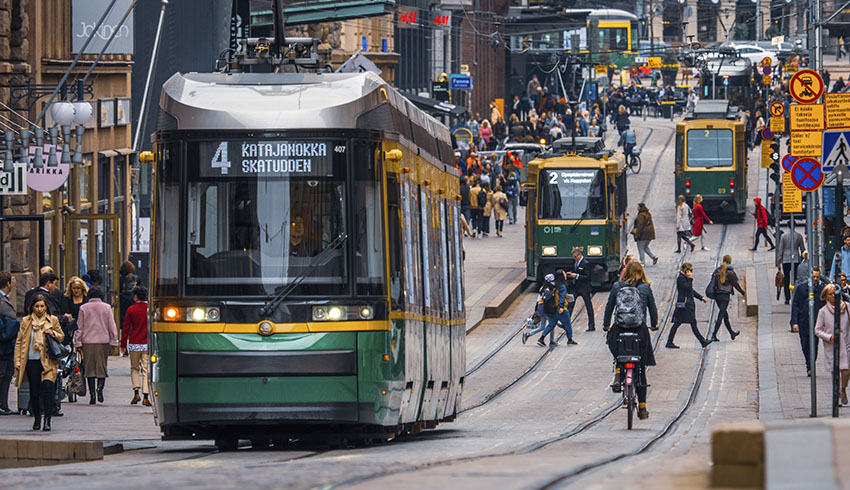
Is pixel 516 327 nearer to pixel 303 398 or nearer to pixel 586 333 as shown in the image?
pixel 586 333

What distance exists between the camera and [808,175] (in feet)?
66.7

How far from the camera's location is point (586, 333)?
109 ft

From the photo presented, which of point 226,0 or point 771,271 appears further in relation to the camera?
point 771,271

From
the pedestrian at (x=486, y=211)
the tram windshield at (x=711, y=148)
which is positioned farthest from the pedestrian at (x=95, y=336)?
the tram windshield at (x=711, y=148)

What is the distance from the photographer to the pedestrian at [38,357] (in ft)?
57.7

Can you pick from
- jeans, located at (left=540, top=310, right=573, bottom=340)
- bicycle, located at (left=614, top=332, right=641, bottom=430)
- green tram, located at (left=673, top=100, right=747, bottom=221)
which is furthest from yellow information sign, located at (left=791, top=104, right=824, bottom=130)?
green tram, located at (left=673, top=100, right=747, bottom=221)

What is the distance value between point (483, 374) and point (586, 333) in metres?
5.79

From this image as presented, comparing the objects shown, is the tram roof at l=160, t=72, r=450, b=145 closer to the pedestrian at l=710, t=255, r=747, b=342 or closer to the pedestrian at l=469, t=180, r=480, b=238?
the pedestrian at l=710, t=255, r=747, b=342

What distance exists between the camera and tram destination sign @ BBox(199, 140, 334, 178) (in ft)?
Result: 44.7

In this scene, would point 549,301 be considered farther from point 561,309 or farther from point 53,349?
point 53,349

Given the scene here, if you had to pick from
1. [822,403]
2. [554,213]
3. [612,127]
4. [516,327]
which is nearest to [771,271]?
[554,213]

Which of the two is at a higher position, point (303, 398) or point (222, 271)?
point (222, 271)

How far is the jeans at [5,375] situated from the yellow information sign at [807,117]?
9.24 metres

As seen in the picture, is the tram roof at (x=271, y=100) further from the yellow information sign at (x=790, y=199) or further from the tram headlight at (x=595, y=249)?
the tram headlight at (x=595, y=249)
